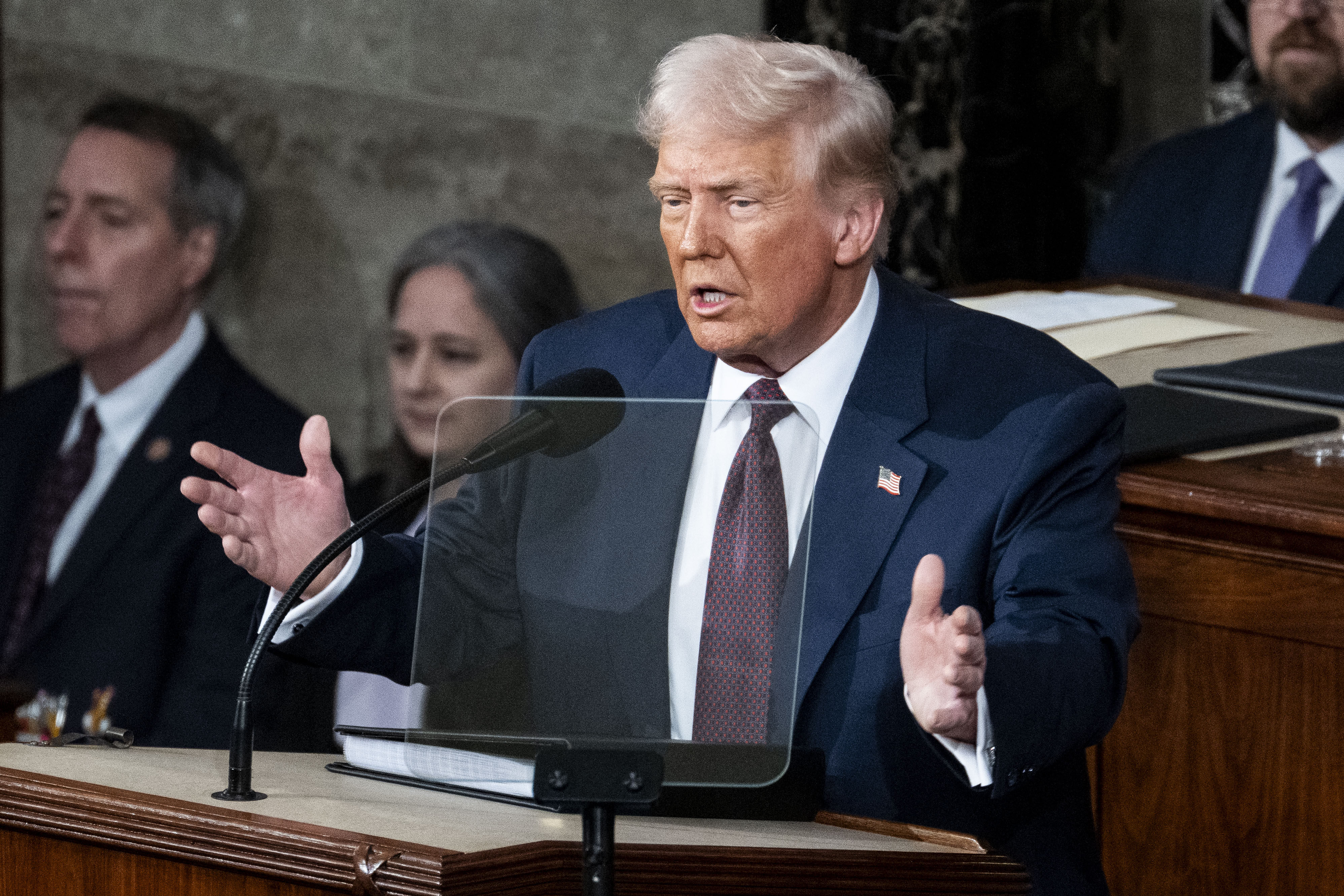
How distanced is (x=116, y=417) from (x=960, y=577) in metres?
2.63

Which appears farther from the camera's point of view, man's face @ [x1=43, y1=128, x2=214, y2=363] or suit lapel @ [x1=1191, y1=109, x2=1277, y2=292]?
man's face @ [x1=43, y1=128, x2=214, y2=363]

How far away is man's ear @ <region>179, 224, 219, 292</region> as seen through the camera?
4.30 metres

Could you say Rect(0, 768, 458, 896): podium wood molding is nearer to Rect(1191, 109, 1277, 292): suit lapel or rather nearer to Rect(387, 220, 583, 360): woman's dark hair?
Rect(387, 220, 583, 360): woman's dark hair

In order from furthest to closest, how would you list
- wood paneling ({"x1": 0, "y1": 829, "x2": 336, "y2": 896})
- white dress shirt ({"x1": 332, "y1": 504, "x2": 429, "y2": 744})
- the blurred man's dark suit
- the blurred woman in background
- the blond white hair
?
the blurred woman in background
the blurred man's dark suit
white dress shirt ({"x1": 332, "y1": 504, "x2": 429, "y2": 744})
the blond white hair
wood paneling ({"x1": 0, "y1": 829, "x2": 336, "y2": 896})

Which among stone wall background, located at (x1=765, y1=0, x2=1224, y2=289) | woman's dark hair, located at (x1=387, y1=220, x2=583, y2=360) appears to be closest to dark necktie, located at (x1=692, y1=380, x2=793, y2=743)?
woman's dark hair, located at (x1=387, y1=220, x2=583, y2=360)

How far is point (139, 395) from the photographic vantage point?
4152 millimetres

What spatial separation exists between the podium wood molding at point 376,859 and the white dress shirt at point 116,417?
8.33ft

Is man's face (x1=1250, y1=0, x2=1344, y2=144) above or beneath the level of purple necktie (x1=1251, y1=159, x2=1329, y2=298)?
above

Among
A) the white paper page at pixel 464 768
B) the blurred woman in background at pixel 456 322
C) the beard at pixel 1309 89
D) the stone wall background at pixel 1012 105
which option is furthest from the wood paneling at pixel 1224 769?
the beard at pixel 1309 89

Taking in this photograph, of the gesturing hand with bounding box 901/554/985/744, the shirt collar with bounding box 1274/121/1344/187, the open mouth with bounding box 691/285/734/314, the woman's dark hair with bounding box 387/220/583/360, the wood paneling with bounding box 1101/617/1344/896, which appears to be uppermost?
the shirt collar with bounding box 1274/121/1344/187

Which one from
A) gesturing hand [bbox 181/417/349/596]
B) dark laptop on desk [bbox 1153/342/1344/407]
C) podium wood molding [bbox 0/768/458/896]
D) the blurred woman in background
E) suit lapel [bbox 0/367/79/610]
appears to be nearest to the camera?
podium wood molding [bbox 0/768/458/896]

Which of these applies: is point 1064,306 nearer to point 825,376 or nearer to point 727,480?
point 825,376

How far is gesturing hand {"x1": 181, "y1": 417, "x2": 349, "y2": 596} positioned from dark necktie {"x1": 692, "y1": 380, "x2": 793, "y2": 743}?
17.3 inches

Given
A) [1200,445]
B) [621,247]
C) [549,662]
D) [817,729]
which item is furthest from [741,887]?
[621,247]
